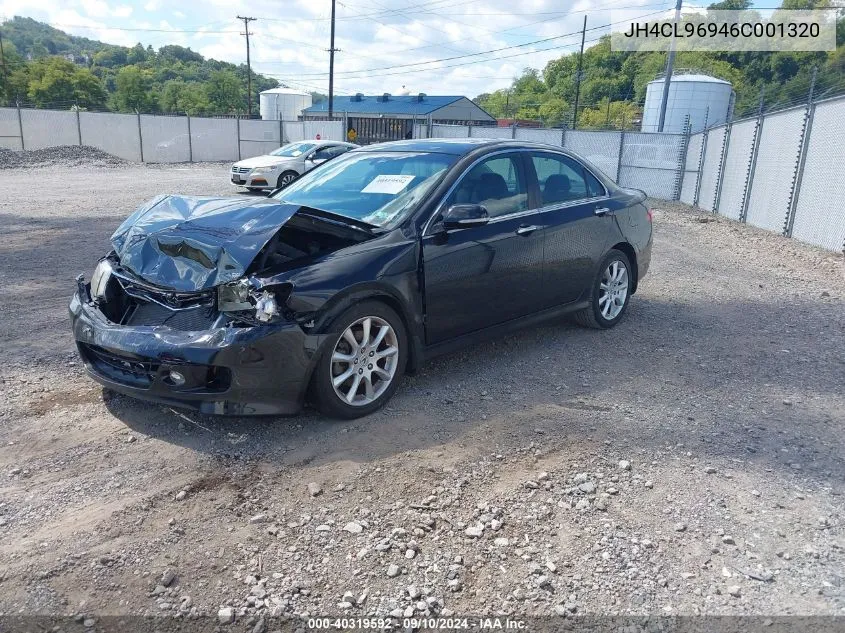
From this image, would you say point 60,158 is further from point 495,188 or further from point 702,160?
point 495,188

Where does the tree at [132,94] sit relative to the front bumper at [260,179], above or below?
above

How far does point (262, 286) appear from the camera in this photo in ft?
12.3

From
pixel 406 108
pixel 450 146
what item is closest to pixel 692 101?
pixel 406 108

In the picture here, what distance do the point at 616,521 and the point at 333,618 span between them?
141 cm

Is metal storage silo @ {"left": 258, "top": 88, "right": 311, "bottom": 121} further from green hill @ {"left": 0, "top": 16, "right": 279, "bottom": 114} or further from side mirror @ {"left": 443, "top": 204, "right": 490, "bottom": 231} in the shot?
side mirror @ {"left": 443, "top": 204, "right": 490, "bottom": 231}

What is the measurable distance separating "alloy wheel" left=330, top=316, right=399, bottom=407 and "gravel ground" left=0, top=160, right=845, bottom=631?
21 cm

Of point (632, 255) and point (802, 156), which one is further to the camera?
point (802, 156)

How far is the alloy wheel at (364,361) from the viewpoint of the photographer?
13.3ft

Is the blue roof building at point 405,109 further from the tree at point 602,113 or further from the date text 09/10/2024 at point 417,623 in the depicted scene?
the date text 09/10/2024 at point 417,623

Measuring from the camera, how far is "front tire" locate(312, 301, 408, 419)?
3965 millimetres

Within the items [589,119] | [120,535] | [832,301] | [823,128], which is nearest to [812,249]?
[823,128]

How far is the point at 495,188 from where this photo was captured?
513 cm

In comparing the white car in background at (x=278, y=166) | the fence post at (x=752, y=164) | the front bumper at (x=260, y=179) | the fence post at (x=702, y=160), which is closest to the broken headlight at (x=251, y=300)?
the fence post at (x=752, y=164)

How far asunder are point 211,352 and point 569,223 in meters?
3.21
